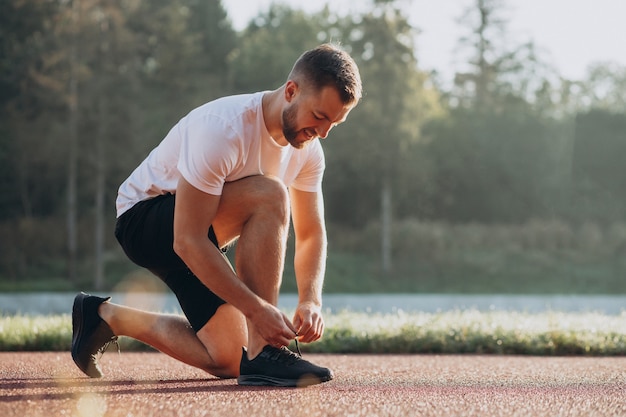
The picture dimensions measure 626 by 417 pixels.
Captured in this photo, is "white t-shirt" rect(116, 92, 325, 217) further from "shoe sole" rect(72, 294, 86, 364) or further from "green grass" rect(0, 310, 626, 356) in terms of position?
"green grass" rect(0, 310, 626, 356)

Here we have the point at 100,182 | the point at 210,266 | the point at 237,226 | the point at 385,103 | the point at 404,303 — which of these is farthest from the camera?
the point at 385,103

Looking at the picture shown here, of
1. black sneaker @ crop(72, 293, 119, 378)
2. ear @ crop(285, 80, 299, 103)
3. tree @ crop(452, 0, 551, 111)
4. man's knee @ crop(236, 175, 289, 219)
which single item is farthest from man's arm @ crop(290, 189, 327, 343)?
tree @ crop(452, 0, 551, 111)

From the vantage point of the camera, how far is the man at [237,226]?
3381 mm

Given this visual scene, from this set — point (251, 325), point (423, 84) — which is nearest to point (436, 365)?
point (251, 325)

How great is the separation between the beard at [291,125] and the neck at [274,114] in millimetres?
65

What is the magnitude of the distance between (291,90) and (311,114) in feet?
0.50

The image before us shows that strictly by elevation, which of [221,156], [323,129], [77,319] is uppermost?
[323,129]

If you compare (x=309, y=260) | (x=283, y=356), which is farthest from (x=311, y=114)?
(x=283, y=356)

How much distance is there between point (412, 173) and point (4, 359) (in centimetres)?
2088

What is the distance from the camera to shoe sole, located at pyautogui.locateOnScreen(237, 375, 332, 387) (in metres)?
3.47

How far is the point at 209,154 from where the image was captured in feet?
11.2

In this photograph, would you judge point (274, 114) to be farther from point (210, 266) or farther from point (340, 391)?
point (340, 391)

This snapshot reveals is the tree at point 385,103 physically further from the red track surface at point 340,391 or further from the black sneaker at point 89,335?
the black sneaker at point 89,335

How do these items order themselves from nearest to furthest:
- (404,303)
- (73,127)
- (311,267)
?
(311,267), (404,303), (73,127)
